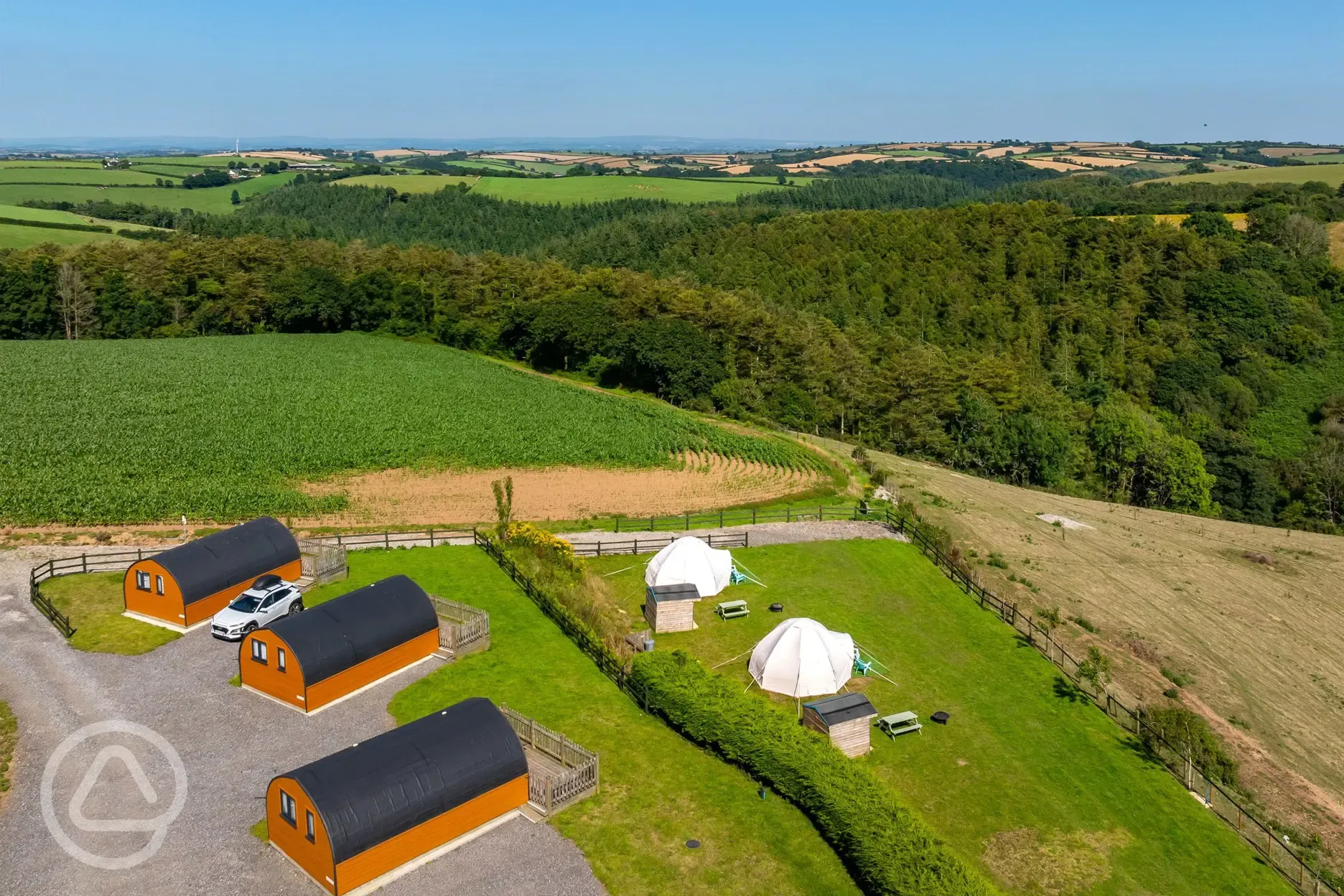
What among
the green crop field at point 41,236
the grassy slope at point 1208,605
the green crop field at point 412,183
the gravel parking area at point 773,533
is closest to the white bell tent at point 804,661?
the grassy slope at point 1208,605

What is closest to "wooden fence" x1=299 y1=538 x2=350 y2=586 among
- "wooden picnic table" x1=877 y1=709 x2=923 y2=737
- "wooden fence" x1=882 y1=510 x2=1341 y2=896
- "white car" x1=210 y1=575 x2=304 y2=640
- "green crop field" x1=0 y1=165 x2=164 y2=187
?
"white car" x1=210 y1=575 x2=304 y2=640

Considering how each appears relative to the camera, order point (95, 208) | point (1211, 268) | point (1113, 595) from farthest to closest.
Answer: point (95, 208) → point (1211, 268) → point (1113, 595)

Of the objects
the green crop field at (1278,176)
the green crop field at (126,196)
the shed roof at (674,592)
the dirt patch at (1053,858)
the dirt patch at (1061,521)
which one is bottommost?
the dirt patch at (1061,521)

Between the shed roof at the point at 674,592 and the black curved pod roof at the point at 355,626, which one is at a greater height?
the black curved pod roof at the point at 355,626

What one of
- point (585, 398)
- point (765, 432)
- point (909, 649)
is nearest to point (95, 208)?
point (585, 398)

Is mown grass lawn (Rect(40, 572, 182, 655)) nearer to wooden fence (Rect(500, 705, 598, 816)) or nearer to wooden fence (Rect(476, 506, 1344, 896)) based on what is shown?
wooden fence (Rect(476, 506, 1344, 896))

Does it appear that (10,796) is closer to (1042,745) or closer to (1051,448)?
(1042,745)

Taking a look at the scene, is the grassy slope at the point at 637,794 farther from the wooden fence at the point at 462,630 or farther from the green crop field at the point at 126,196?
the green crop field at the point at 126,196

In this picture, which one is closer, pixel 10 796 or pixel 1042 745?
pixel 10 796
